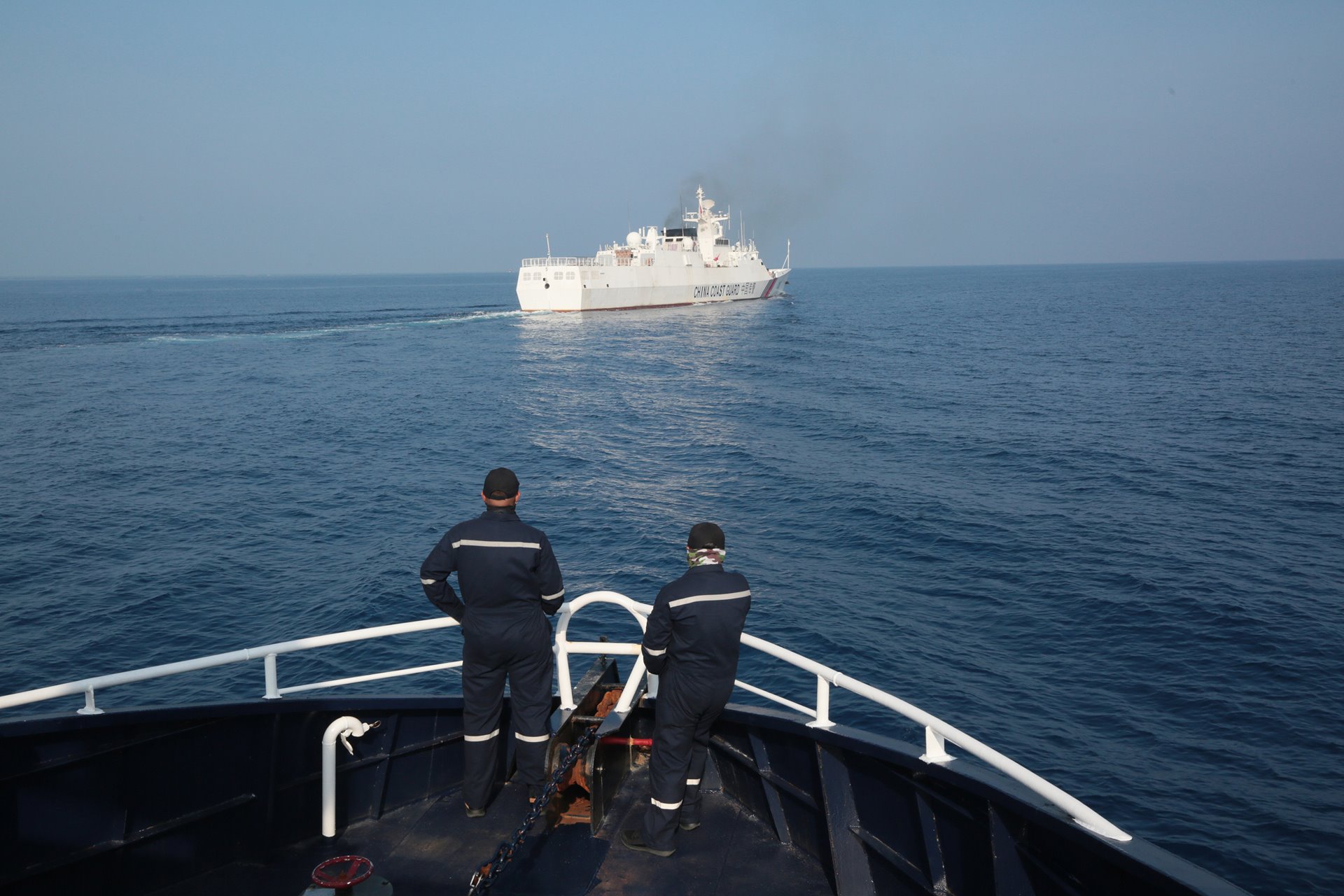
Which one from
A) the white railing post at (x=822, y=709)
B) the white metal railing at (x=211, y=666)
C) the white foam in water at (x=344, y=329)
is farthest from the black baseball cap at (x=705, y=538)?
the white foam in water at (x=344, y=329)

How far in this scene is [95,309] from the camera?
9288 cm

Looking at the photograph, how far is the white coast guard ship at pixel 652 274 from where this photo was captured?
71.1 metres

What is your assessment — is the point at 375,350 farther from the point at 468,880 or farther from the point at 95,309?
the point at 95,309

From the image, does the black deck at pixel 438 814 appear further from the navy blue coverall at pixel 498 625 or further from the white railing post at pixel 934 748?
the navy blue coverall at pixel 498 625

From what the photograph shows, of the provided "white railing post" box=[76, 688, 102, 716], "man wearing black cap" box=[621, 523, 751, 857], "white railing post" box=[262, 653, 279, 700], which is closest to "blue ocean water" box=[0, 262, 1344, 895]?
"man wearing black cap" box=[621, 523, 751, 857]

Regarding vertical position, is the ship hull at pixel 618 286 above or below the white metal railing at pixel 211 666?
above

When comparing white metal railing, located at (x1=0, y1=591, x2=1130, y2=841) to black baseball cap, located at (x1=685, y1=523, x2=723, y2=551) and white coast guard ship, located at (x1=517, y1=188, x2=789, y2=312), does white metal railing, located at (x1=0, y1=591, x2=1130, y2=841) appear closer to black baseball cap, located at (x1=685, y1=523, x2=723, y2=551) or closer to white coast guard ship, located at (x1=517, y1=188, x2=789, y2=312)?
black baseball cap, located at (x1=685, y1=523, x2=723, y2=551)

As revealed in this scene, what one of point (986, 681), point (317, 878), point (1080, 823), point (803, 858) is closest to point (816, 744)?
point (803, 858)

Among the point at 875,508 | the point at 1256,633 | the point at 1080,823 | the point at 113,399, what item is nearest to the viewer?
the point at 1080,823

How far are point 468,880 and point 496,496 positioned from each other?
1882mm

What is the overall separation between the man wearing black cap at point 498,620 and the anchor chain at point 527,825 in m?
0.26

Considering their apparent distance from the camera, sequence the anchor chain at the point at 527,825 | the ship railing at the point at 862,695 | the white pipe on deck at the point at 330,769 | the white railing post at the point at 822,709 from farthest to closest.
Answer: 1. the white pipe on deck at the point at 330,769
2. the white railing post at the point at 822,709
3. the anchor chain at the point at 527,825
4. the ship railing at the point at 862,695

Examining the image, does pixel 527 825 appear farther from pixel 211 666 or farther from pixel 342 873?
pixel 211 666

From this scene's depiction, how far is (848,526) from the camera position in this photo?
19875 millimetres
